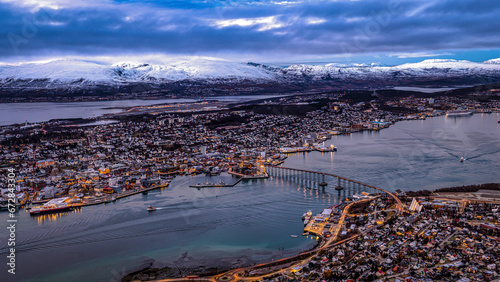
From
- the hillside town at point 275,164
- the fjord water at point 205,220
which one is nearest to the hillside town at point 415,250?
the hillside town at point 275,164

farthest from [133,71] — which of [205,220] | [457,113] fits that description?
[205,220]

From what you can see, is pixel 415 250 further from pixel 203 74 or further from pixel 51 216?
pixel 203 74

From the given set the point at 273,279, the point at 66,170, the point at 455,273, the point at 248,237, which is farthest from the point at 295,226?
the point at 66,170

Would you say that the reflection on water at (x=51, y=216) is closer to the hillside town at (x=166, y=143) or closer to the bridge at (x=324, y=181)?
the hillside town at (x=166, y=143)

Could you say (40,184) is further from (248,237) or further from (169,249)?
(248,237)

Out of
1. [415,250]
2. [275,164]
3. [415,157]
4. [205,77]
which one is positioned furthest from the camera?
[205,77]

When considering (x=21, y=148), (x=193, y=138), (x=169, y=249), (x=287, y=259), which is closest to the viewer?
(x=287, y=259)
